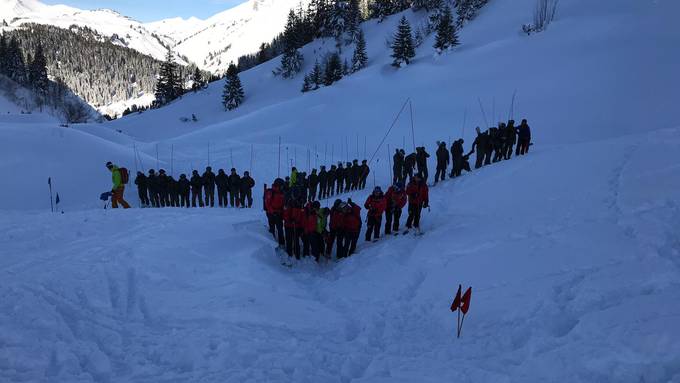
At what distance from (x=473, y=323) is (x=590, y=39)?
29186 mm

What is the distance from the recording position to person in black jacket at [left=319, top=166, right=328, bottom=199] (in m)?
17.0

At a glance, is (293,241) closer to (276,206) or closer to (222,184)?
(276,206)

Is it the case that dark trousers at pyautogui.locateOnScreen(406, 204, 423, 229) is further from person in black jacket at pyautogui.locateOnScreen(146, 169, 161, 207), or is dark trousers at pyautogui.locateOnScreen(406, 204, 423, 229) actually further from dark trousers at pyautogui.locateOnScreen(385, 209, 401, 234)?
person in black jacket at pyautogui.locateOnScreen(146, 169, 161, 207)

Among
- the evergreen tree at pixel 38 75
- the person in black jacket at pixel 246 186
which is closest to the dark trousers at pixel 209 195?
the person in black jacket at pixel 246 186

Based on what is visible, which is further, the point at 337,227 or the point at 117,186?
the point at 117,186

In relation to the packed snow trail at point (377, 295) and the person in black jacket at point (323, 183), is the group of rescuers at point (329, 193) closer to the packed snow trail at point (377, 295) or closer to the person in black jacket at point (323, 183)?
the person in black jacket at point (323, 183)

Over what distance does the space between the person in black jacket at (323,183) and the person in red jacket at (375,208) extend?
6.20 metres

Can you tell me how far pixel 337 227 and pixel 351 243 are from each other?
0.58 metres

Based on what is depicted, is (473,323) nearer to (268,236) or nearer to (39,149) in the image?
(268,236)

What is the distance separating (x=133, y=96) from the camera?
14738 centimetres

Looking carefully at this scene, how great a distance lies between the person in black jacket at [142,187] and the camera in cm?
1580

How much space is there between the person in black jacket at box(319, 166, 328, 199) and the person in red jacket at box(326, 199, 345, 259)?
6522 millimetres

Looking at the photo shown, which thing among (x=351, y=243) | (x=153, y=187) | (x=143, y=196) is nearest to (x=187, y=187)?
(x=153, y=187)

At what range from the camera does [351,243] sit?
418 inches
